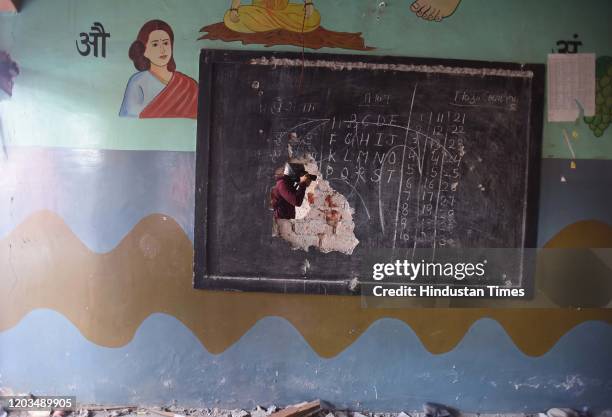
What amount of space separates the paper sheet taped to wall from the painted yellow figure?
161 centimetres

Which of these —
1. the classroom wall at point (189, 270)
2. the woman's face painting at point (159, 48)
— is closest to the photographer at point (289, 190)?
the classroom wall at point (189, 270)

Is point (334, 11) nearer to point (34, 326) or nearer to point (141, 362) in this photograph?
point (141, 362)

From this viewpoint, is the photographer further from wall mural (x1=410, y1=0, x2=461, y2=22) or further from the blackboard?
wall mural (x1=410, y1=0, x2=461, y2=22)

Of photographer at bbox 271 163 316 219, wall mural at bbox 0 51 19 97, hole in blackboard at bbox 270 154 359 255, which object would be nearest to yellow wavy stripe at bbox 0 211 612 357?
hole in blackboard at bbox 270 154 359 255

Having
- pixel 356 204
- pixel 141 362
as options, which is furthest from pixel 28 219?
pixel 356 204

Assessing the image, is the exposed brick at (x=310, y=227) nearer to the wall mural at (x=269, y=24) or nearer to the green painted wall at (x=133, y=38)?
the green painted wall at (x=133, y=38)

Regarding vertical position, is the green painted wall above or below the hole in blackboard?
above

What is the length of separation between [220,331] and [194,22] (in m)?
2.02

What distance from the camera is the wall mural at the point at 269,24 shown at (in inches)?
97.8

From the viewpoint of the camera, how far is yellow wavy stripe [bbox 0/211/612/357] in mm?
2555

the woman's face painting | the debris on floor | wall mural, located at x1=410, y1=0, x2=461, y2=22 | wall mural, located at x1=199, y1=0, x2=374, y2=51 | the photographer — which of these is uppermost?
wall mural, located at x1=410, y1=0, x2=461, y2=22

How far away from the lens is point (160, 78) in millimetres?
2492

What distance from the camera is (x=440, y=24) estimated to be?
99.0 inches

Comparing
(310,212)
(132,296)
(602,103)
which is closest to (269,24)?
(310,212)
